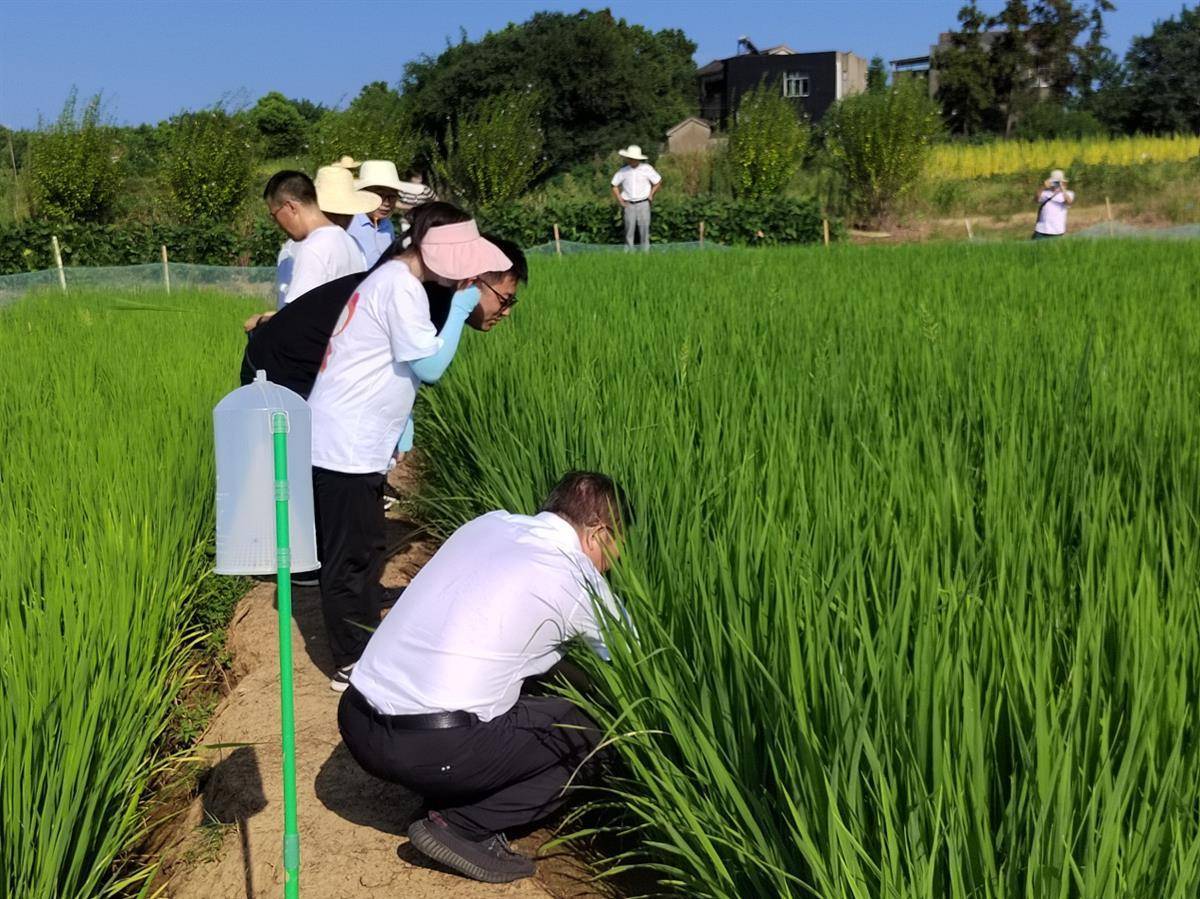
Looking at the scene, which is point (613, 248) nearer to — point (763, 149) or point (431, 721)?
point (763, 149)

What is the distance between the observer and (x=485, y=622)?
214 centimetres

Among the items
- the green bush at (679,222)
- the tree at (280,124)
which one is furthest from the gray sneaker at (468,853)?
the tree at (280,124)

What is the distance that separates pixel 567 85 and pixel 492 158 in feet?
62.3

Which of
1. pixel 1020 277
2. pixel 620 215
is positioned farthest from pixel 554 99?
pixel 1020 277

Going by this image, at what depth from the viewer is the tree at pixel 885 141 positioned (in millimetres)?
21500

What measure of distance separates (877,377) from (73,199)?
68.8 ft

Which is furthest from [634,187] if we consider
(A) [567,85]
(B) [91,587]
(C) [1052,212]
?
(A) [567,85]

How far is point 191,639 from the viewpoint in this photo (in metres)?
3.47

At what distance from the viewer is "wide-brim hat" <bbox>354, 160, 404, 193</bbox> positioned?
549cm

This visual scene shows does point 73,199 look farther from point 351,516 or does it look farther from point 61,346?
point 351,516

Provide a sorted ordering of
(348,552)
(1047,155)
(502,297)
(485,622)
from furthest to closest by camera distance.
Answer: (1047,155) → (348,552) → (502,297) → (485,622)

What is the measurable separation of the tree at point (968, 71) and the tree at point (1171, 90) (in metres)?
5.29

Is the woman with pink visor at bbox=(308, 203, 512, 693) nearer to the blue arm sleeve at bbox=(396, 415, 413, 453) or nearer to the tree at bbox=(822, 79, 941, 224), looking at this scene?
the blue arm sleeve at bbox=(396, 415, 413, 453)

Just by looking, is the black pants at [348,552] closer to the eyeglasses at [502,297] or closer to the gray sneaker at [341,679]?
the gray sneaker at [341,679]
